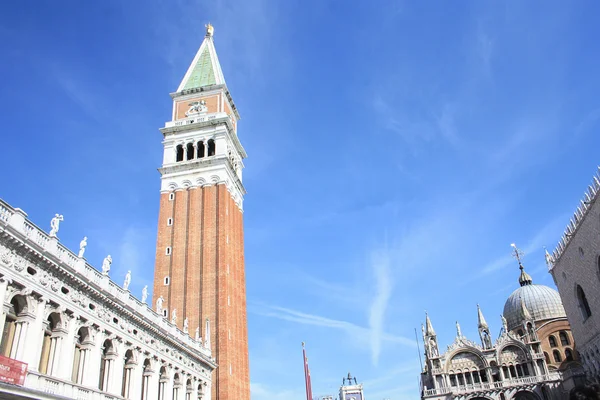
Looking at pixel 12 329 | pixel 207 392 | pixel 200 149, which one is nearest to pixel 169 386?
pixel 207 392

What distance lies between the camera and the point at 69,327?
→ 20.8m

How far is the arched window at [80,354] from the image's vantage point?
21.2 meters

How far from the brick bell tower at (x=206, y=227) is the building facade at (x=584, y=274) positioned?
2726 cm

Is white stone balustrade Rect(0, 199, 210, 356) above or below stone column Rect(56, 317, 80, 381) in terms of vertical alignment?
above

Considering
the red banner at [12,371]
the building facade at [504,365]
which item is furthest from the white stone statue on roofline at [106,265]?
the building facade at [504,365]

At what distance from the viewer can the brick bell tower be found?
1655 inches

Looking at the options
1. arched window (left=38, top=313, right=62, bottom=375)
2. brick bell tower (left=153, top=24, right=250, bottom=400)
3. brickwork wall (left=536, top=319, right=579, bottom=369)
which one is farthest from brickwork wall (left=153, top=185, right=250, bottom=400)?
brickwork wall (left=536, top=319, right=579, bottom=369)

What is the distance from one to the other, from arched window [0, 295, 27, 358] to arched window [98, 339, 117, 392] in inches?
225

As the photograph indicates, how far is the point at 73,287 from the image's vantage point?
21.6 metres

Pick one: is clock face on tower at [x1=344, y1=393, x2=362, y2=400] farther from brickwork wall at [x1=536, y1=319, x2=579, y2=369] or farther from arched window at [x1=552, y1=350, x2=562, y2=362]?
arched window at [x1=552, y1=350, x2=562, y2=362]

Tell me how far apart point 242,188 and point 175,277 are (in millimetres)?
14048

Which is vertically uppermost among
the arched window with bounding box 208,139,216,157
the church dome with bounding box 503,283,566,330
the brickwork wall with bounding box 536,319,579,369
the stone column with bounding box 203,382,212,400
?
the arched window with bounding box 208,139,216,157

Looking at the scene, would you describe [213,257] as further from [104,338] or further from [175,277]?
[104,338]

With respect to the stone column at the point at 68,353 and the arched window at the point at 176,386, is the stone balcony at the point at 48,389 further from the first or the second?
the arched window at the point at 176,386
